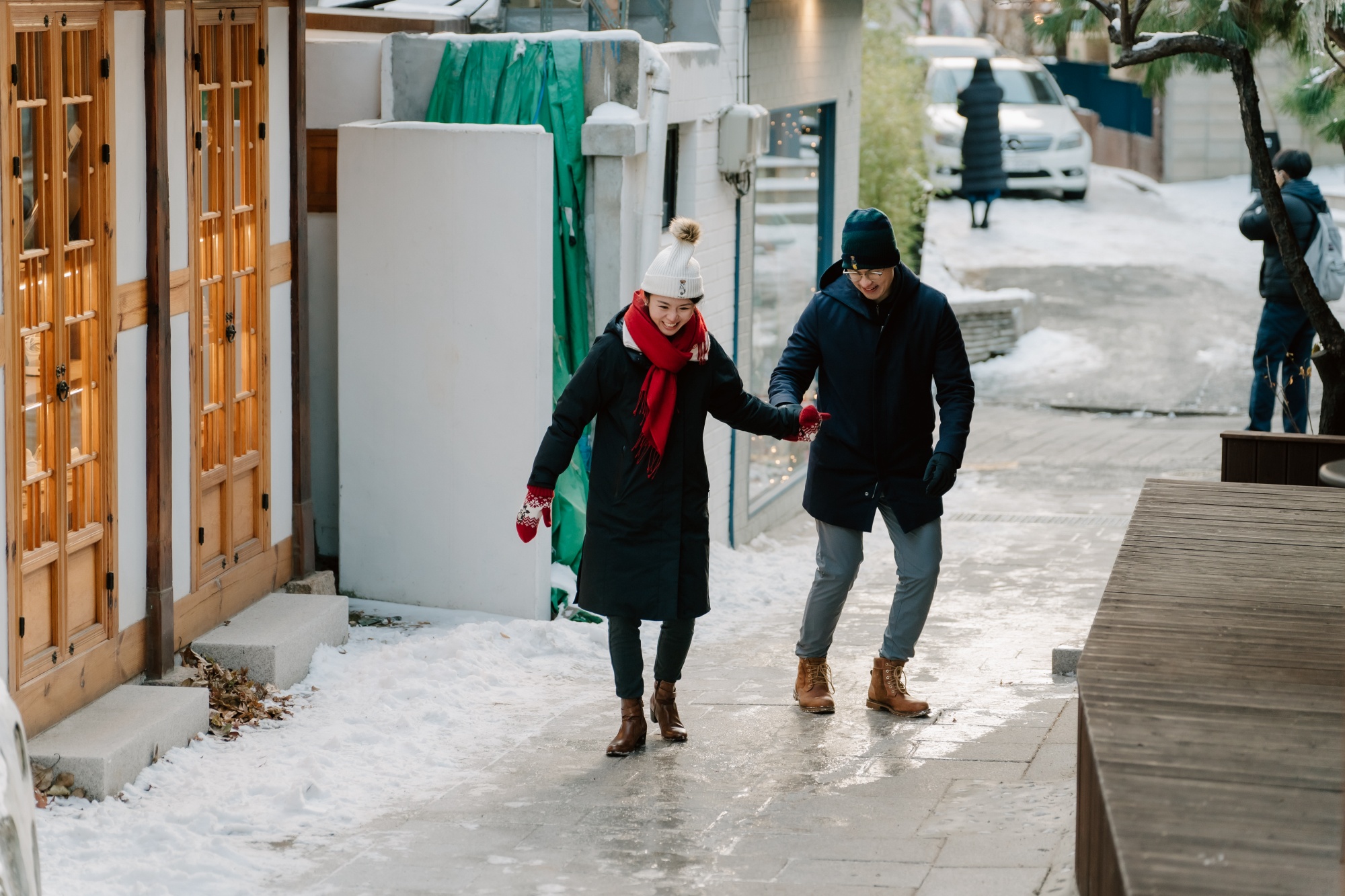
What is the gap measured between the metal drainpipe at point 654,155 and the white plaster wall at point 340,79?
4.14 ft

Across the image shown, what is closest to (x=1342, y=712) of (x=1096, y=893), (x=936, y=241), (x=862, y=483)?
(x=1096, y=893)

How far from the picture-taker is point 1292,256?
775 centimetres

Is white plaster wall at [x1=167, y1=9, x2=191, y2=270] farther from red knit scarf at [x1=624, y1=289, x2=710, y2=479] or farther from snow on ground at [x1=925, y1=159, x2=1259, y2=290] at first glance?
snow on ground at [x1=925, y1=159, x2=1259, y2=290]

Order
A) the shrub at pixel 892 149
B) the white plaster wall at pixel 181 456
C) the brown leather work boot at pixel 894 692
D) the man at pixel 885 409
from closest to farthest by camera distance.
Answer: the man at pixel 885 409
the brown leather work boot at pixel 894 692
the white plaster wall at pixel 181 456
the shrub at pixel 892 149

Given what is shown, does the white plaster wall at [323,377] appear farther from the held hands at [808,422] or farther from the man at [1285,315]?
the man at [1285,315]

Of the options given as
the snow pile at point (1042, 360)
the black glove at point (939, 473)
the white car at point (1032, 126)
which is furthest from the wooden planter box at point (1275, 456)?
the white car at point (1032, 126)

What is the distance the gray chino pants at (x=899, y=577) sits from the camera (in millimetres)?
6164

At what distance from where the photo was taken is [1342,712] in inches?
162

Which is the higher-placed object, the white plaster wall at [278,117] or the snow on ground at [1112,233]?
the white plaster wall at [278,117]

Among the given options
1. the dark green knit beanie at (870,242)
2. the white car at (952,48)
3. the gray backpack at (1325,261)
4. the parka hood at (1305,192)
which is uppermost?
the white car at (952,48)

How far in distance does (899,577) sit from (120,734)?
8.73 feet

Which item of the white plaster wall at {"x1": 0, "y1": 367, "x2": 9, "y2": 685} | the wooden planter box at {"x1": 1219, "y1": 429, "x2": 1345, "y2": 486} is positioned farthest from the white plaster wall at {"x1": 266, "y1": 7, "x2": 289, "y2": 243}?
the wooden planter box at {"x1": 1219, "y1": 429, "x2": 1345, "y2": 486}

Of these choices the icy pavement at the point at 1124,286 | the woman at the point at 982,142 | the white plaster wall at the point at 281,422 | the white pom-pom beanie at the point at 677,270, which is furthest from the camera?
the woman at the point at 982,142

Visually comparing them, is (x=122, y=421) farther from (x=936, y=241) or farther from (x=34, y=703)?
(x=936, y=241)
